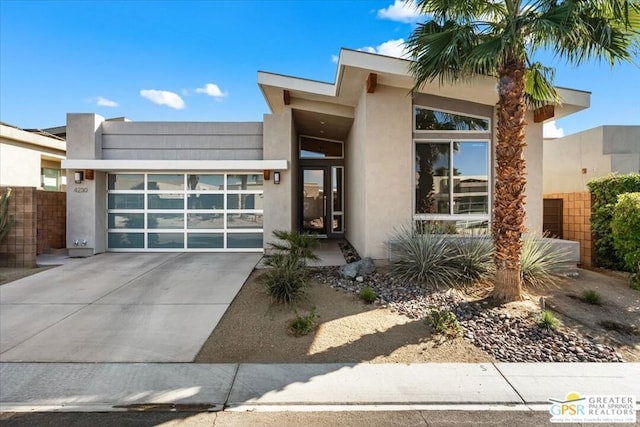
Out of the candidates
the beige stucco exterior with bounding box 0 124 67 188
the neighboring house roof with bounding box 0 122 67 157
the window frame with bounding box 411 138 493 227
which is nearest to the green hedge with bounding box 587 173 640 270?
the window frame with bounding box 411 138 493 227

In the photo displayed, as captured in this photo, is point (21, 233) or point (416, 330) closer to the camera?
point (416, 330)

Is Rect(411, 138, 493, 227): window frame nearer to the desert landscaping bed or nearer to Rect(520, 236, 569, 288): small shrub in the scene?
Rect(520, 236, 569, 288): small shrub

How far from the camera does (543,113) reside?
7.61 metres

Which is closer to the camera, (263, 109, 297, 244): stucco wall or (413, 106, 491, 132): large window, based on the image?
(413, 106, 491, 132): large window

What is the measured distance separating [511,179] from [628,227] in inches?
122

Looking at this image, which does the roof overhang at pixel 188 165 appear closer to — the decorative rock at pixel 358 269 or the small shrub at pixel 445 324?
the decorative rock at pixel 358 269

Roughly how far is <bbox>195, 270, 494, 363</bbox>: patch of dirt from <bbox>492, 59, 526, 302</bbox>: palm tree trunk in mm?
1873

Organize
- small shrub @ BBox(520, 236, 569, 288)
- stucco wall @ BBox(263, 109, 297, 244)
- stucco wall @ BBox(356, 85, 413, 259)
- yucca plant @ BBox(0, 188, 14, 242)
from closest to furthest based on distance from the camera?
small shrub @ BBox(520, 236, 569, 288) → stucco wall @ BBox(356, 85, 413, 259) → yucca plant @ BBox(0, 188, 14, 242) → stucco wall @ BBox(263, 109, 297, 244)

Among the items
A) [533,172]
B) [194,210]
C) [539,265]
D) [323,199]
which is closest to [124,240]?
[194,210]

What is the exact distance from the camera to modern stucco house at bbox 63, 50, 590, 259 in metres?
7.84

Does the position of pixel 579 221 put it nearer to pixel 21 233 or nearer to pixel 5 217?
pixel 21 233

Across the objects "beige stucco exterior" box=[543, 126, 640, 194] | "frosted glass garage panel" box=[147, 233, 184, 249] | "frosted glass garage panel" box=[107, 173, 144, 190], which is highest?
"beige stucco exterior" box=[543, 126, 640, 194]

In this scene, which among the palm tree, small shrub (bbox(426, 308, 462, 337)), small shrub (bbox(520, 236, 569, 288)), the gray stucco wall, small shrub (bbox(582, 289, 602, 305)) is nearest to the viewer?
small shrub (bbox(426, 308, 462, 337))

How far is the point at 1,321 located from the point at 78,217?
558 centimetres
